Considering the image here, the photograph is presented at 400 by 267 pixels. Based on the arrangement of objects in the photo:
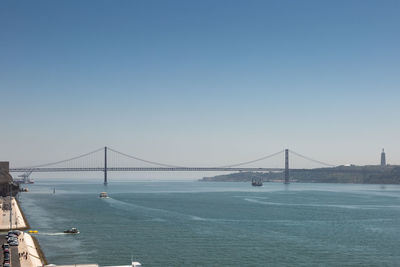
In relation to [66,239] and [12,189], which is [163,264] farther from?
[12,189]

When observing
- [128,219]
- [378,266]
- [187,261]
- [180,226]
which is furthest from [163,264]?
[128,219]

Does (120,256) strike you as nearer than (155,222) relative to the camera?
A: Yes

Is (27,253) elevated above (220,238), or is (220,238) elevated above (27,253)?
(27,253)

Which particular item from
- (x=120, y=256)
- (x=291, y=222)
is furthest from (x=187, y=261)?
(x=291, y=222)

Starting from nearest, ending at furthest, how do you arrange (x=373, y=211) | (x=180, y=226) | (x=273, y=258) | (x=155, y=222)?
(x=273, y=258)
(x=180, y=226)
(x=155, y=222)
(x=373, y=211)

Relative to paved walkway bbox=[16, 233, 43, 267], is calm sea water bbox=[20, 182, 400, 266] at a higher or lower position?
lower

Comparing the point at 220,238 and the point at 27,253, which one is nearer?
the point at 27,253

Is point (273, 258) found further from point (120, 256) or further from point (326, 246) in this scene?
point (120, 256)

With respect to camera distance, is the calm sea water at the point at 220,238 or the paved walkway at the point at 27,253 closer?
the paved walkway at the point at 27,253

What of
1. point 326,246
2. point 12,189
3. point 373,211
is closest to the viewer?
point 326,246

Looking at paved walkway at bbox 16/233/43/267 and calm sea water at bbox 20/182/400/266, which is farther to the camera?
calm sea water at bbox 20/182/400/266

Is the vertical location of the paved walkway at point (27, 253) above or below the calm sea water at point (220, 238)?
above
